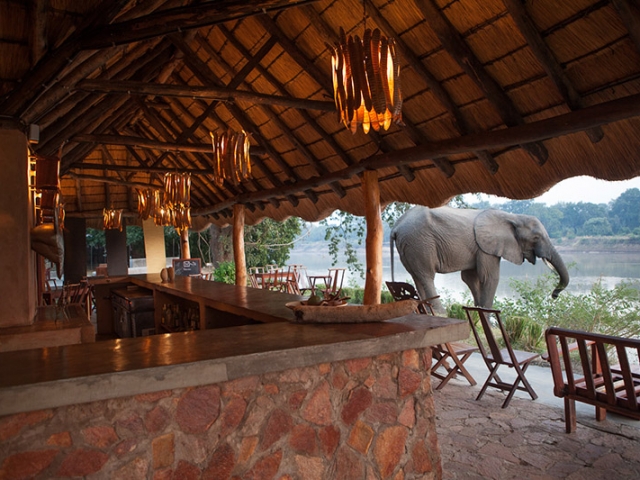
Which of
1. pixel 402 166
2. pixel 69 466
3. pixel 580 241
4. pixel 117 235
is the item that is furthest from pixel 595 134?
pixel 117 235

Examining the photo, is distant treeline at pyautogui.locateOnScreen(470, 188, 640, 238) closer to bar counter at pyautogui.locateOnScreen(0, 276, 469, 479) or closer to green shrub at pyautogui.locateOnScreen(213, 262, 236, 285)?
green shrub at pyautogui.locateOnScreen(213, 262, 236, 285)

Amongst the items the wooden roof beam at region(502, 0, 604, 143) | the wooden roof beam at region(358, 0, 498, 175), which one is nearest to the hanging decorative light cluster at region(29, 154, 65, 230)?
the wooden roof beam at region(358, 0, 498, 175)

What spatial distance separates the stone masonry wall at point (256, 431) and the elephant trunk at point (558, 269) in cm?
681

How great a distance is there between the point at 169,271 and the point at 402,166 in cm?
328

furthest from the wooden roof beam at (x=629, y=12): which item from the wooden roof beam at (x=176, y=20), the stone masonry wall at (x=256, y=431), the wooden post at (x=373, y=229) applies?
the wooden post at (x=373, y=229)

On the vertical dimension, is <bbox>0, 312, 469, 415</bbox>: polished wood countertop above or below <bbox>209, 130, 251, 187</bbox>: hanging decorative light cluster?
below

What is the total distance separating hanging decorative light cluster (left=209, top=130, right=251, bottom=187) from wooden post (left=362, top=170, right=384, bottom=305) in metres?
2.30

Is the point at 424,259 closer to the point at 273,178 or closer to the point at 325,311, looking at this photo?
the point at 273,178

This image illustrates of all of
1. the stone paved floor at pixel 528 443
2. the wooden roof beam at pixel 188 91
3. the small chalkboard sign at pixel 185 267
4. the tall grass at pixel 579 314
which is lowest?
the stone paved floor at pixel 528 443

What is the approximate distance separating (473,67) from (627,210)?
10174 mm

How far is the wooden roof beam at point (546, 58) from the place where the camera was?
423 centimetres

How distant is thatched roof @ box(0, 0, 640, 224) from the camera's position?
13.4ft

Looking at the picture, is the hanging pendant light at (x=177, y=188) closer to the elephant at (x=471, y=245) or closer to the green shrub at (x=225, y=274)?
the elephant at (x=471, y=245)

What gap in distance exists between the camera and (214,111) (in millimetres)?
9914
